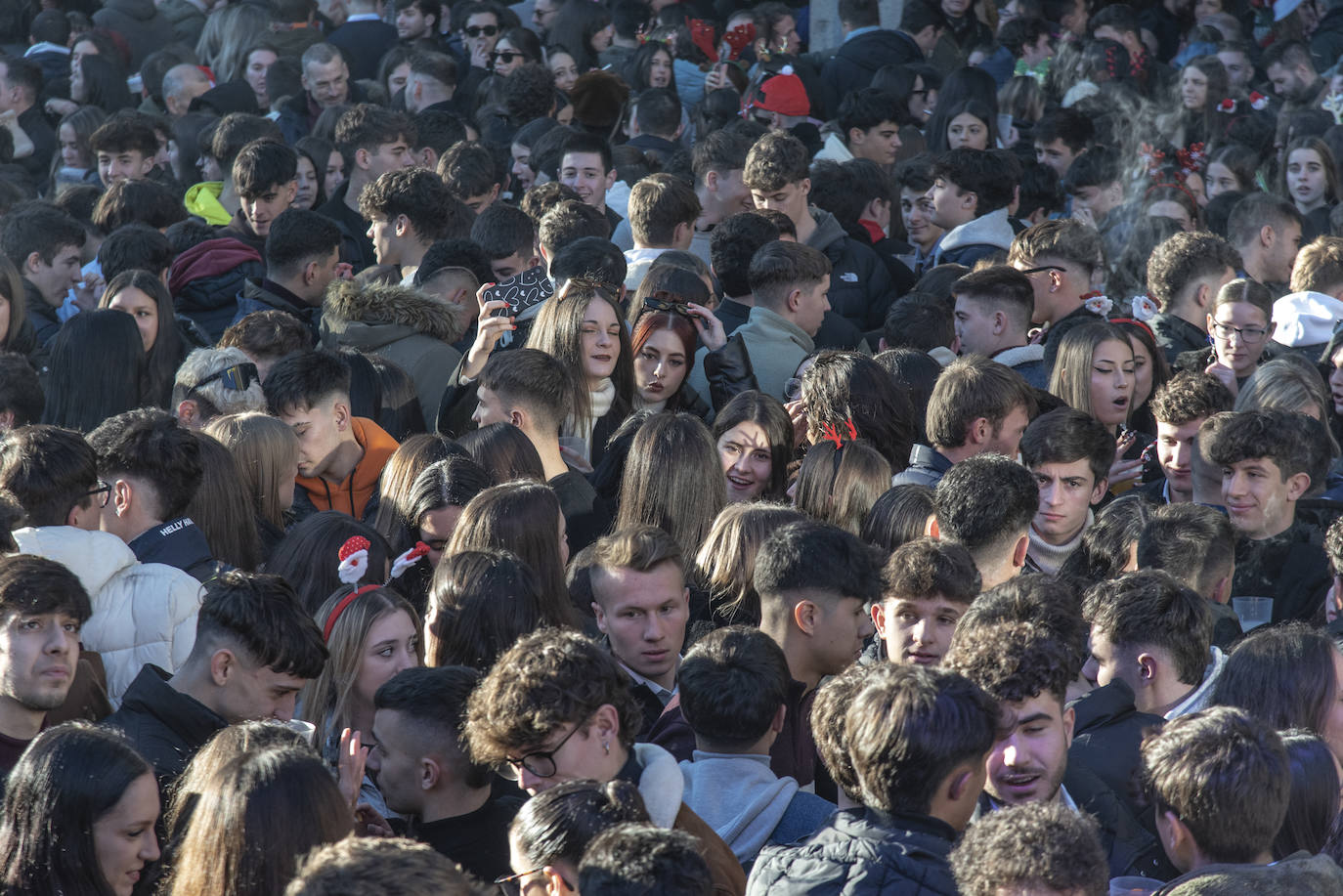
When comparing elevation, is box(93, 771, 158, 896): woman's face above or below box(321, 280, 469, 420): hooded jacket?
above

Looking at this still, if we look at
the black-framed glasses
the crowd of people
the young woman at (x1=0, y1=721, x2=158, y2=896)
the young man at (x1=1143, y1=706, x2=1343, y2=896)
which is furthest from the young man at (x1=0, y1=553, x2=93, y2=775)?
the young man at (x1=1143, y1=706, x2=1343, y2=896)

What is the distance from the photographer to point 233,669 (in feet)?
12.9

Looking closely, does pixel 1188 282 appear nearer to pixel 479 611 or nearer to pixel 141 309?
pixel 479 611

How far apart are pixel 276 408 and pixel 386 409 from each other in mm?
791

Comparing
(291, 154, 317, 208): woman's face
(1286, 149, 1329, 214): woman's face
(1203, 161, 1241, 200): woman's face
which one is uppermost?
(291, 154, 317, 208): woman's face

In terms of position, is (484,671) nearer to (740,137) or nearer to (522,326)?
(522,326)

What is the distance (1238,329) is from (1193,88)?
5.68 meters

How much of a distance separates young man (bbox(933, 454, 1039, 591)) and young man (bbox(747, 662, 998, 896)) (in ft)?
5.79

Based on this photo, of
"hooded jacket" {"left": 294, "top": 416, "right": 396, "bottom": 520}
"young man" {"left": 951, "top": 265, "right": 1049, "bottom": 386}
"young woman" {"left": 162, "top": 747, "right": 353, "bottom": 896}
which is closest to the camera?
"young woman" {"left": 162, "top": 747, "right": 353, "bottom": 896}

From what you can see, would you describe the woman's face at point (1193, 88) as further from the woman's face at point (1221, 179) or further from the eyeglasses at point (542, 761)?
the eyeglasses at point (542, 761)

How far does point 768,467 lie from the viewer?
5.83 metres

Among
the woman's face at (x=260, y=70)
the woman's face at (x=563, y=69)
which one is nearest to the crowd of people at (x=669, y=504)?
the woman's face at (x=260, y=70)

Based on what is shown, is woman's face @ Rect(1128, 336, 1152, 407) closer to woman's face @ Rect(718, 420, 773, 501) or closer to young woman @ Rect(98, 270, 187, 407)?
woman's face @ Rect(718, 420, 773, 501)

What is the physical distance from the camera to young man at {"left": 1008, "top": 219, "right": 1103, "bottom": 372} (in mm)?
7234
